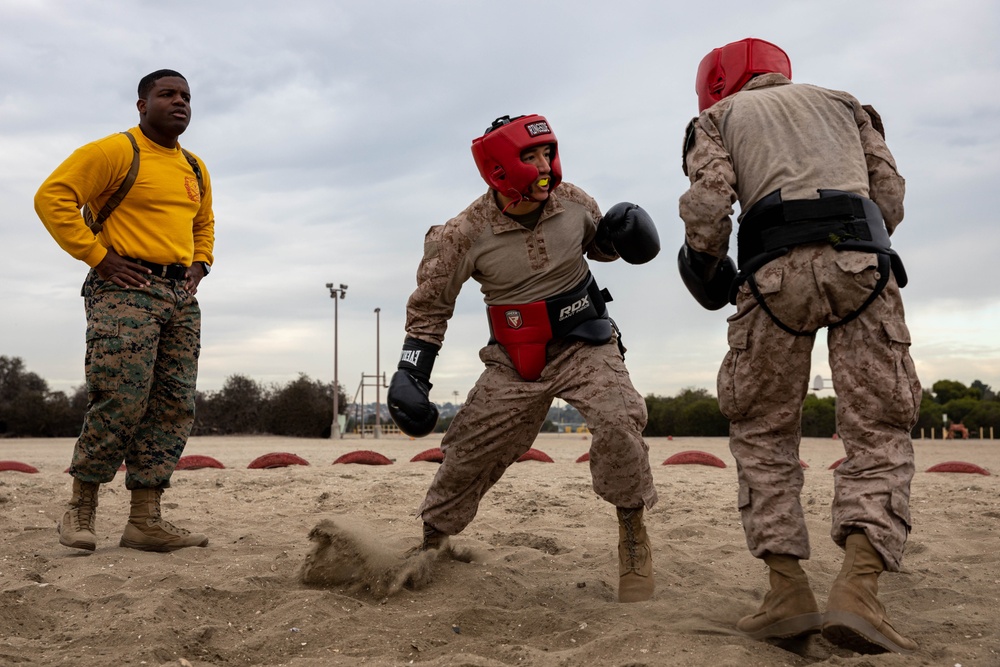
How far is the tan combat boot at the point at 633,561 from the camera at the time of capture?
3895mm

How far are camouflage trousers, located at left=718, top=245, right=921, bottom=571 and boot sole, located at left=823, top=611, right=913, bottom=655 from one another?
25cm

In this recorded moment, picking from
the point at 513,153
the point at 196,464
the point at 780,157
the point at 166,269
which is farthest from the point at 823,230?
the point at 196,464

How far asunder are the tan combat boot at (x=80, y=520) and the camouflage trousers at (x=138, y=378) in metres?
0.07

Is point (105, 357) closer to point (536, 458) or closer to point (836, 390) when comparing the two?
point (836, 390)

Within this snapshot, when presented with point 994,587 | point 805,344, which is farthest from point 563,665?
point 994,587

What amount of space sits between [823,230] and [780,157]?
35cm

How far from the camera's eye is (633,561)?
3943 mm

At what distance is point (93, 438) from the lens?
469 centimetres

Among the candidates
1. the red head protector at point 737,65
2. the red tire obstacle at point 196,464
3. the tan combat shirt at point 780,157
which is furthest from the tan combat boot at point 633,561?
the red tire obstacle at point 196,464

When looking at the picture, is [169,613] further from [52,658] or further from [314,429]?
[314,429]

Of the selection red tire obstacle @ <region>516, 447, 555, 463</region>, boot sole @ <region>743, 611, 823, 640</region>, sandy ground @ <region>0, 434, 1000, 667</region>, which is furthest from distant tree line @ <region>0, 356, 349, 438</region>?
boot sole @ <region>743, 611, 823, 640</region>

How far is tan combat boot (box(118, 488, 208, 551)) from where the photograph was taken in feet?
15.8

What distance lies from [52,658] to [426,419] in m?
1.76

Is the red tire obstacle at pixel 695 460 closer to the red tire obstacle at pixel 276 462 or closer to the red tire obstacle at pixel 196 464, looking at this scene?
the red tire obstacle at pixel 276 462
